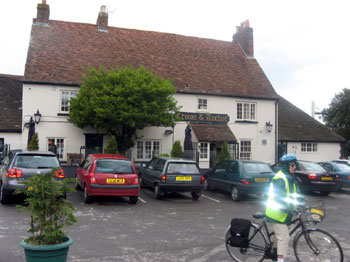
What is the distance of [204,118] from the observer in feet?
76.4

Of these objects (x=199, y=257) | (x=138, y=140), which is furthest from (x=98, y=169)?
(x=138, y=140)

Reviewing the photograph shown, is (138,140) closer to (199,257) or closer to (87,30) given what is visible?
(87,30)

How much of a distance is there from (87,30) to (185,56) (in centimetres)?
702

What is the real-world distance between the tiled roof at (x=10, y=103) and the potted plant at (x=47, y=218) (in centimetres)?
1670

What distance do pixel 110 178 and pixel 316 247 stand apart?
24.4ft

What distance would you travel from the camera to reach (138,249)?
23.3ft

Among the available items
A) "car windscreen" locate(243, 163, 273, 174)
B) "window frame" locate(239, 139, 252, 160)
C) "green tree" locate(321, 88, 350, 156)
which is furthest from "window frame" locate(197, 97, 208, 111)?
"green tree" locate(321, 88, 350, 156)

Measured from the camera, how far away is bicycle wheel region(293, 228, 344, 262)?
18.6ft

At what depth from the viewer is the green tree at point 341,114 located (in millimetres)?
34750

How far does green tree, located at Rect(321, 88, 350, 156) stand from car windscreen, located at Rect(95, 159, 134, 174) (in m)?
28.5

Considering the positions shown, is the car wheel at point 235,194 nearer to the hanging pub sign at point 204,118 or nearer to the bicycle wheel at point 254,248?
the bicycle wheel at point 254,248

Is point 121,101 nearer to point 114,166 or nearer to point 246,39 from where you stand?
point 114,166

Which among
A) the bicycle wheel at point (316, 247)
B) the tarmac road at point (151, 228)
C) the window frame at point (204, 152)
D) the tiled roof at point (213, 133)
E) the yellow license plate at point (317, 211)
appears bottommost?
the tarmac road at point (151, 228)

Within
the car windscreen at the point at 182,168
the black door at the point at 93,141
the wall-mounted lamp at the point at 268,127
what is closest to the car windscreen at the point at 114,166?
the car windscreen at the point at 182,168
